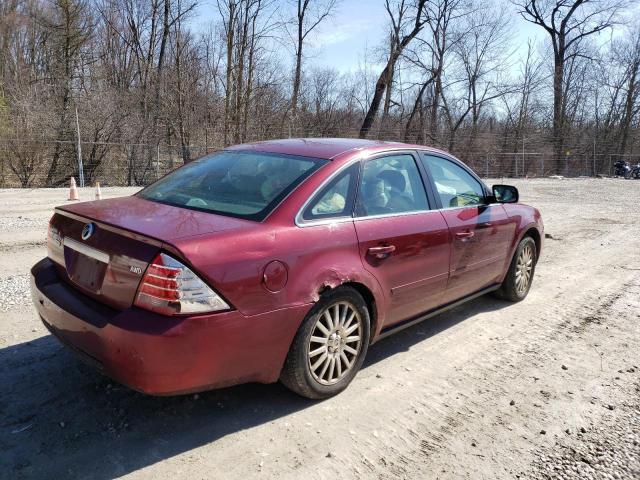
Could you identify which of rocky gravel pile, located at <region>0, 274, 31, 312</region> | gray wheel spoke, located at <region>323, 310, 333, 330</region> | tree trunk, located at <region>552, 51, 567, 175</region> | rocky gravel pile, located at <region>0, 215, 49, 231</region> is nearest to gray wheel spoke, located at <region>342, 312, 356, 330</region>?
gray wheel spoke, located at <region>323, 310, 333, 330</region>

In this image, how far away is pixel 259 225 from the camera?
287 centimetres

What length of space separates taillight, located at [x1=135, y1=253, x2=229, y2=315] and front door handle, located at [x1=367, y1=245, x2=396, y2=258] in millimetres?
1264

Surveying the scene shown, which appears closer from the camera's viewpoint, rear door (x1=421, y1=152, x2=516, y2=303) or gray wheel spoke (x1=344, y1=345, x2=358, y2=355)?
gray wheel spoke (x1=344, y1=345, x2=358, y2=355)

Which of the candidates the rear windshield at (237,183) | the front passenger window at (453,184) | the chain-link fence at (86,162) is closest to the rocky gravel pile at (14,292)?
the rear windshield at (237,183)

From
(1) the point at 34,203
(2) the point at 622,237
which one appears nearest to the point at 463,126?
(2) the point at 622,237

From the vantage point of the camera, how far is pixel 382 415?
3.11 meters

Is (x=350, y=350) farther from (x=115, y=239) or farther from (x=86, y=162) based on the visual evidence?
(x=86, y=162)

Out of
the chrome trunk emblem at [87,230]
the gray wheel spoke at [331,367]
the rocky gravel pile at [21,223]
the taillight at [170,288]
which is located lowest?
the gray wheel spoke at [331,367]

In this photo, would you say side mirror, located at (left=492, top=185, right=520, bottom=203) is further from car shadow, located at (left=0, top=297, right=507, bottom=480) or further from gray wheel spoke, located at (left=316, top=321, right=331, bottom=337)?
car shadow, located at (left=0, top=297, right=507, bottom=480)

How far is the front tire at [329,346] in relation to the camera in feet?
9.84

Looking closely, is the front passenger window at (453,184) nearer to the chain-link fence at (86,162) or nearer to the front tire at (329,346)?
the front tire at (329,346)

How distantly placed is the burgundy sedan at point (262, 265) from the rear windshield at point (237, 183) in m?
0.01

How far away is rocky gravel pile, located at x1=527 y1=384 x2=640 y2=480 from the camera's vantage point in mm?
2646

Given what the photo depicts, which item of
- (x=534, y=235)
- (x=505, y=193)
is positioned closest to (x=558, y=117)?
(x=534, y=235)
